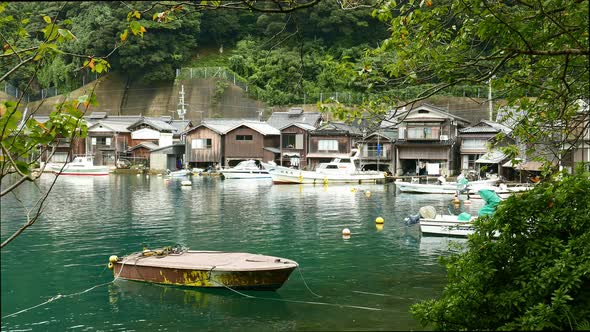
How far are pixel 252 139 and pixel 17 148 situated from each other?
54.1 meters

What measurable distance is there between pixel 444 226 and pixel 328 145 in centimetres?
3607

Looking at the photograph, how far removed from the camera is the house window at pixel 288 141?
5753cm

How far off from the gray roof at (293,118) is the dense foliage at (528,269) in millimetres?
50375

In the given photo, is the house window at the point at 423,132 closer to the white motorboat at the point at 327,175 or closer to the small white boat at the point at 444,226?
the white motorboat at the point at 327,175

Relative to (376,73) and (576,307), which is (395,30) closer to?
(376,73)

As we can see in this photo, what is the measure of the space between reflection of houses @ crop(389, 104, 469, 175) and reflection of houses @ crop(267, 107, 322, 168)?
9713 mm

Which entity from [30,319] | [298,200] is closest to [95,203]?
[298,200]

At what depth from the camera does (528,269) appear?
6926mm

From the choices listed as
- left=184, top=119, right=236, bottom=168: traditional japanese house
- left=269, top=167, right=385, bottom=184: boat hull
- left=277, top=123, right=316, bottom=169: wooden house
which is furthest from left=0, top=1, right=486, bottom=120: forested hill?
left=269, top=167, right=385, bottom=184: boat hull

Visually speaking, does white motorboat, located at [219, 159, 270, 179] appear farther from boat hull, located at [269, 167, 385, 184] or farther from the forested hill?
the forested hill

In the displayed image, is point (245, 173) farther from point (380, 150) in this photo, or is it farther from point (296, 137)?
point (380, 150)

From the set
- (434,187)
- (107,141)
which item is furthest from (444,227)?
(107,141)

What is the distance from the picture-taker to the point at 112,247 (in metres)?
19.0

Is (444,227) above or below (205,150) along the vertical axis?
below
